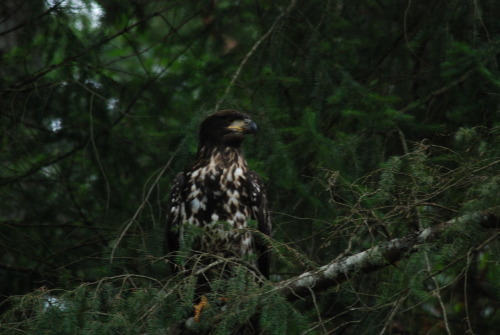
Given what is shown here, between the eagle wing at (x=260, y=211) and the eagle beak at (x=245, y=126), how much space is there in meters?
0.30

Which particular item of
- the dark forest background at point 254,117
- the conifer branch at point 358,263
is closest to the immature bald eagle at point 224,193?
the dark forest background at point 254,117

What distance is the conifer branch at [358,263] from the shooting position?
13.6ft

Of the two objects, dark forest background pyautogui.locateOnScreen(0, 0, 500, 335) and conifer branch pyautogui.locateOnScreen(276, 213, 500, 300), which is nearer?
conifer branch pyautogui.locateOnScreen(276, 213, 500, 300)

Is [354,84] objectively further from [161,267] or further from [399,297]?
[399,297]

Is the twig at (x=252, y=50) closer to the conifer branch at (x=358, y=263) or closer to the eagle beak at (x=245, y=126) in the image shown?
the eagle beak at (x=245, y=126)

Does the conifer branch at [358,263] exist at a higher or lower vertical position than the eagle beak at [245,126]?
lower

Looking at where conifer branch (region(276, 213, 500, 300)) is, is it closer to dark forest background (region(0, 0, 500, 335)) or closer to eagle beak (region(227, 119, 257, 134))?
dark forest background (region(0, 0, 500, 335))

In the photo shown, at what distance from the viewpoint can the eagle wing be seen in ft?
19.9

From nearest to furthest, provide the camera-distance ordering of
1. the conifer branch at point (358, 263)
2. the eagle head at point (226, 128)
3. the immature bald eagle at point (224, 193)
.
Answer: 1. the conifer branch at point (358, 263)
2. the immature bald eagle at point (224, 193)
3. the eagle head at point (226, 128)

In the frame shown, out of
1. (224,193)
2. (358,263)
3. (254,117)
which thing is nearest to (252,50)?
(254,117)

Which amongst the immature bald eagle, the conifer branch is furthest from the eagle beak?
the conifer branch

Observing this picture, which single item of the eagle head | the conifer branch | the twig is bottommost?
the conifer branch

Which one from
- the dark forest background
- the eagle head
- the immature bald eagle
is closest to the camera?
the dark forest background

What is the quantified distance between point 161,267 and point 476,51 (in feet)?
8.01
